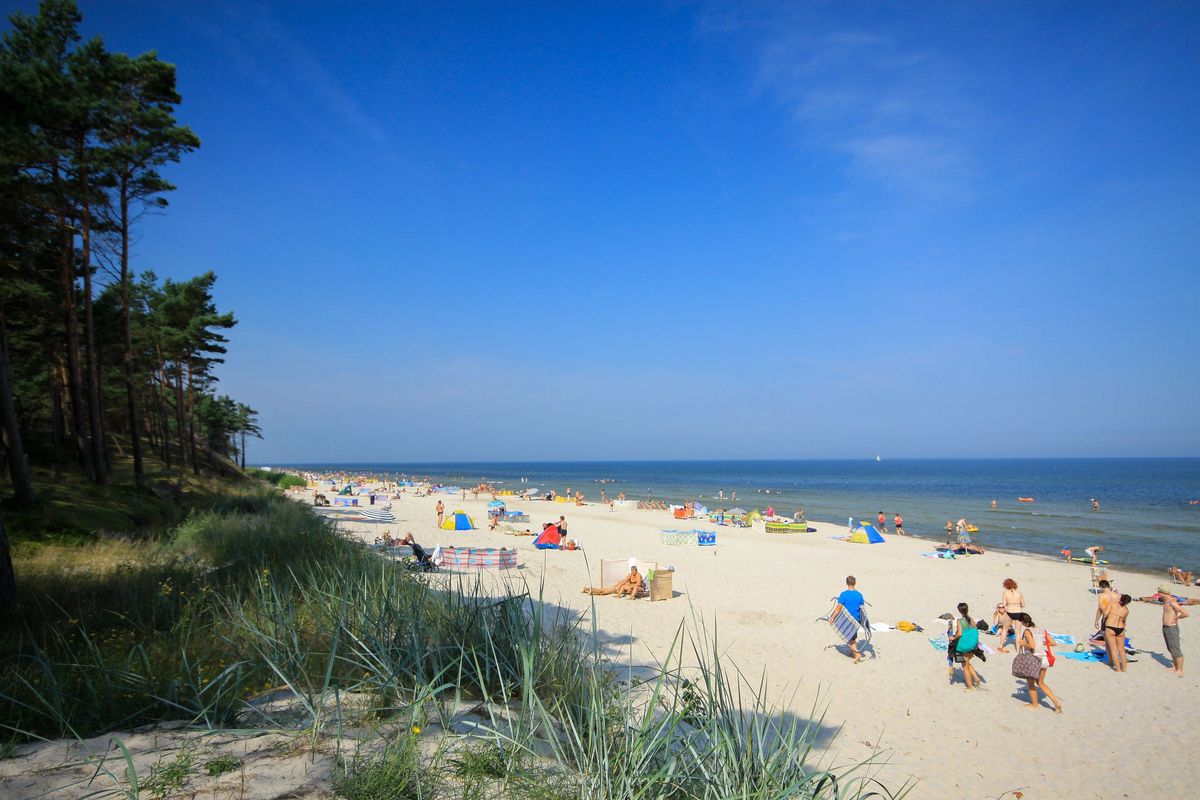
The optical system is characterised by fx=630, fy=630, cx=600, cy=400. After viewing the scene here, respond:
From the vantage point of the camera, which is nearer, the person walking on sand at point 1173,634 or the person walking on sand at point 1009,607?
the person walking on sand at point 1173,634

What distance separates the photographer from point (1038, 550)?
81.5 feet

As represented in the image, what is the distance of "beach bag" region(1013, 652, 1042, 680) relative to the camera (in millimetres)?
7977

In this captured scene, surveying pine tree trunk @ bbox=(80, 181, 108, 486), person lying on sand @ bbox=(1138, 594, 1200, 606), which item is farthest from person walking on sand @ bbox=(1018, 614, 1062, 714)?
pine tree trunk @ bbox=(80, 181, 108, 486)

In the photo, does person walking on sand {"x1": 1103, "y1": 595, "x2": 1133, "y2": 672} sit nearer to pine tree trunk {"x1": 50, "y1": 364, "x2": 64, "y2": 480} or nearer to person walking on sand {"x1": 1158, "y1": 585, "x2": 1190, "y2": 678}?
person walking on sand {"x1": 1158, "y1": 585, "x2": 1190, "y2": 678}

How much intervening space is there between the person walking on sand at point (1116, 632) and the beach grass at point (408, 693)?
344 inches

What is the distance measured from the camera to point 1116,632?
9.82 meters

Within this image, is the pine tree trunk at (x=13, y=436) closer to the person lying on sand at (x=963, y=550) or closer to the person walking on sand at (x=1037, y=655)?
the person walking on sand at (x=1037, y=655)

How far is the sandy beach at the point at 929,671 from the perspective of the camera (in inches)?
253

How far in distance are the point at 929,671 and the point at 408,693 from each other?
8833mm

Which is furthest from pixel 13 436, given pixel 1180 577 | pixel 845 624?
pixel 1180 577

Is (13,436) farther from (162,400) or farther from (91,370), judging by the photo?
(162,400)

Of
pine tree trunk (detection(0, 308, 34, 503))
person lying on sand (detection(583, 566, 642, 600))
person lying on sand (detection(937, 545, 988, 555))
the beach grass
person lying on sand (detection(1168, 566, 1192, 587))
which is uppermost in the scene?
pine tree trunk (detection(0, 308, 34, 503))

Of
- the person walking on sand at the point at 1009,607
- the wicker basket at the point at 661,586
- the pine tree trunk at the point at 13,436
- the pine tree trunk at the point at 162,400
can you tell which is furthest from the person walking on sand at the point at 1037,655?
the pine tree trunk at the point at 162,400

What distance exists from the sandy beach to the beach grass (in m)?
0.68
